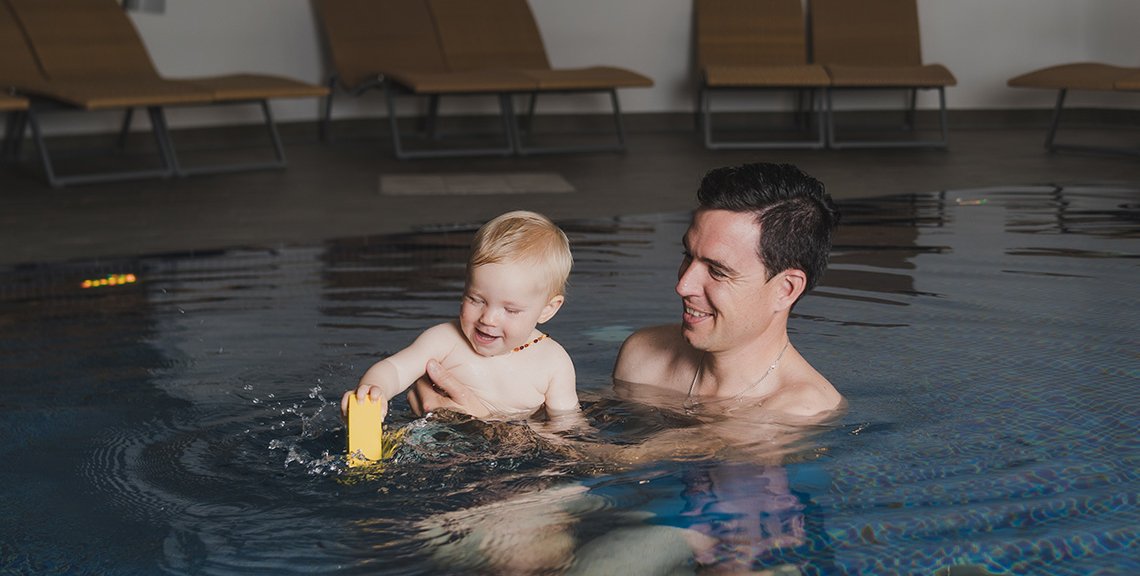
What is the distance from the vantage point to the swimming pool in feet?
7.58

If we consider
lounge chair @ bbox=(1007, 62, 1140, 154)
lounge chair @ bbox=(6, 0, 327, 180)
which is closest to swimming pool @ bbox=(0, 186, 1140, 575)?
lounge chair @ bbox=(6, 0, 327, 180)

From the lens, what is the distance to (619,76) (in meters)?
8.33

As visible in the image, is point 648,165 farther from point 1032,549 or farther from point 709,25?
point 1032,549

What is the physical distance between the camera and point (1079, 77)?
806 cm

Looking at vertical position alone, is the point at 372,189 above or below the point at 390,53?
below

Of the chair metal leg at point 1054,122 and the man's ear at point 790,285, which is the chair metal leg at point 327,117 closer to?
the chair metal leg at point 1054,122

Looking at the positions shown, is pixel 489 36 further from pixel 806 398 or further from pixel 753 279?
pixel 753 279

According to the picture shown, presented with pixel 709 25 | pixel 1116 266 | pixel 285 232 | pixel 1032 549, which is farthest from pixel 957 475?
pixel 709 25

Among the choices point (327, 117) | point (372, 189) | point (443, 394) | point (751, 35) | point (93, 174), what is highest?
point (751, 35)

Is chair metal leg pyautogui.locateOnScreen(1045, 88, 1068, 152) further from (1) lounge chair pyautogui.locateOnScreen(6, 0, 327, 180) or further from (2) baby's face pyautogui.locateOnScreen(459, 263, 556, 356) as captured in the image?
(2) baby's face pyautogui.locateOnScreen(459, 263, 556, 356)

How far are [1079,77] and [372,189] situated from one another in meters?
4.33

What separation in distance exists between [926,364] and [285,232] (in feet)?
10.3

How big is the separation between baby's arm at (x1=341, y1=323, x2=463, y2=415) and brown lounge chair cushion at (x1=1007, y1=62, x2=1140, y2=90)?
6.20 metres

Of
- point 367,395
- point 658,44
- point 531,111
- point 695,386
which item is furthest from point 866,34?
point 367,395
